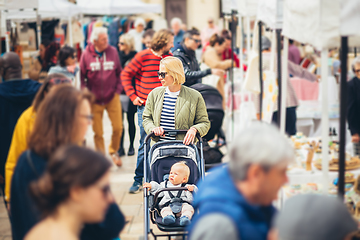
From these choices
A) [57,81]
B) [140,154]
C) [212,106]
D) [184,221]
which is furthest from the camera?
[212,106]

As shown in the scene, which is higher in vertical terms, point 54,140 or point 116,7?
point 116,7

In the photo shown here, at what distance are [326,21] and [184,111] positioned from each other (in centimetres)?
150

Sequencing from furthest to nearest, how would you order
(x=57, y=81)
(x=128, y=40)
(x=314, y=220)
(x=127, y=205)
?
(x=128, y=40) → (x=127, y=205) → (x=57, y=81) → (x=314, y=220)

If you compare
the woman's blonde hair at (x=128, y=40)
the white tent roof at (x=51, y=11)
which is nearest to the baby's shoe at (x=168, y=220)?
the woman's blonde hair at (x=128, y=40)

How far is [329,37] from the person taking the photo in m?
2.53

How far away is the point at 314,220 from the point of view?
143 cm

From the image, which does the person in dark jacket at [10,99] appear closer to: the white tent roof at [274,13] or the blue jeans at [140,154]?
the blue jeans at [140,154]

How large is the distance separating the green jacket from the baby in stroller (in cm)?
39

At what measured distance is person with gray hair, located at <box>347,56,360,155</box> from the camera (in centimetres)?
458

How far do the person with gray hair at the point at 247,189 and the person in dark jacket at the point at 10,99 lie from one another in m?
2.99

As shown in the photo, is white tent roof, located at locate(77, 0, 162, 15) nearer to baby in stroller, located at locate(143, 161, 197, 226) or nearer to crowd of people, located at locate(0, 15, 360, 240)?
baby in stroller, located at locate(143, 161, 197, 226)

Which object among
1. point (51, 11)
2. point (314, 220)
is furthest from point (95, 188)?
point (51, 11)

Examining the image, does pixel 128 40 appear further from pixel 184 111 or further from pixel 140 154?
pixel 184 111

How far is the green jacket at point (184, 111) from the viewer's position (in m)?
3.69
